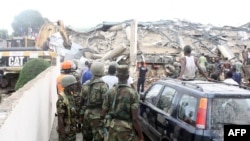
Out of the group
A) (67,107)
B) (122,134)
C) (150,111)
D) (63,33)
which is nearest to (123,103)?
(122,134)

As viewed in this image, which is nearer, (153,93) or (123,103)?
(123,103)

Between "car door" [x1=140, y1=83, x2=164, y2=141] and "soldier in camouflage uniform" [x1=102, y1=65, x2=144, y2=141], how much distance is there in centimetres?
127

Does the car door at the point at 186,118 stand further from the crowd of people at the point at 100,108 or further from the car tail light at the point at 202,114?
the crowd of people at the point at 100,108

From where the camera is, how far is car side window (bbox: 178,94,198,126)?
444 cm

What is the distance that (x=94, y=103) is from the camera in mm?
5109

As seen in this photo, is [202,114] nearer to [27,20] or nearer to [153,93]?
[153,93]

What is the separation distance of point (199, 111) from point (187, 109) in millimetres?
355

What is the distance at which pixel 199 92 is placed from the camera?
14.7 feet

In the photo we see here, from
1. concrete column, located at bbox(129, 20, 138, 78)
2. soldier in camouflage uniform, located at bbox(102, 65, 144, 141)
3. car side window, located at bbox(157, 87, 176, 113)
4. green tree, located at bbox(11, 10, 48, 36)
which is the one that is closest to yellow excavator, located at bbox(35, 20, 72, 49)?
concrete column, located at bbox(129, 20, 138, 78)

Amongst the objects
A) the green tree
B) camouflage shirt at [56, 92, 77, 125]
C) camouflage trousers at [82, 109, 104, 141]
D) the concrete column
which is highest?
the green tree

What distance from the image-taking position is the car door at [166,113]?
16.4 ft

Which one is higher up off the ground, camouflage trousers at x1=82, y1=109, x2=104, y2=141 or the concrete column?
the concrete column

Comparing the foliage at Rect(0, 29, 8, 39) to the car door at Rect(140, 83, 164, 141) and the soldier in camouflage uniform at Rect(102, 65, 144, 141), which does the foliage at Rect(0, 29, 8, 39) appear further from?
the soldier in camouflage uniform at Rect(102, 65, 144, 141)

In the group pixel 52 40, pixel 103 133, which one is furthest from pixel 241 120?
pixel 52 40
